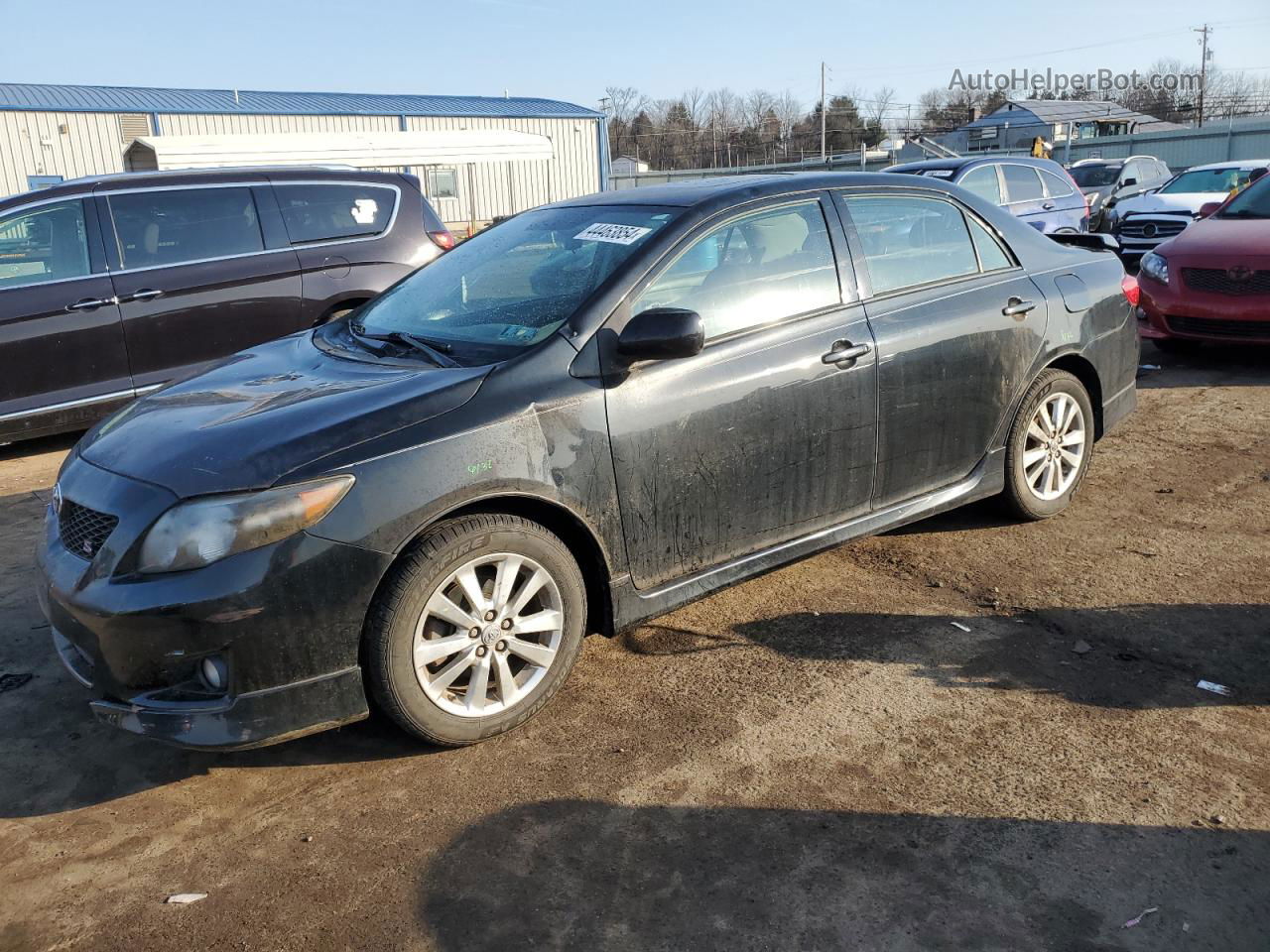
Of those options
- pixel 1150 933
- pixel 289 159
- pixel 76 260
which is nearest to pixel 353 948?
pixel 1150 933

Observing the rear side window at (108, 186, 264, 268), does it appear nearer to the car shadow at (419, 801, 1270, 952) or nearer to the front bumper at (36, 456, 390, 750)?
the front bumper at (36, 456, 390, 750)

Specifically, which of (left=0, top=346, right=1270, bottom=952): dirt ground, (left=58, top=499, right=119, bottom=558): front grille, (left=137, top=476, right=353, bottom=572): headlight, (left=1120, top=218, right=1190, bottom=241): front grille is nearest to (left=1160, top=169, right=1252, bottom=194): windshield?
(left=1120, top=218, right=1190, bottom=241): front grille

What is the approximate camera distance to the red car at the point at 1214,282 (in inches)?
308

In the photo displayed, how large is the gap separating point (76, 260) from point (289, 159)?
1440 cm

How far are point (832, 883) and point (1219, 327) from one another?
23.9 feet

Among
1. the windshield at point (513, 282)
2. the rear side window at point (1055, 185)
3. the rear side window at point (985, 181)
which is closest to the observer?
the windshield at point (513, 282)

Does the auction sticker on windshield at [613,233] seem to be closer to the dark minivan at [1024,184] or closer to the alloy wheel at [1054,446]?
the alloy wheel at [1054,446]

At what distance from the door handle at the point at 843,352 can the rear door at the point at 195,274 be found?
4.96 meters

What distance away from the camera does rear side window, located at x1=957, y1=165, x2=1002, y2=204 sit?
39.0 ft

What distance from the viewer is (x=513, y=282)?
3.94m

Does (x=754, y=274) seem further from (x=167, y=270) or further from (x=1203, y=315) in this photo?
(x=1203, y=315)

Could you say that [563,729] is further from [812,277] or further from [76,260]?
[76,260]

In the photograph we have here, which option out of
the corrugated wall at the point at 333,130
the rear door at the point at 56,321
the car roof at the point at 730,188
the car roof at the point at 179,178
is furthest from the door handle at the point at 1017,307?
the corrugated wall at the point at 333,130

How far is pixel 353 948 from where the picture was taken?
2.40 m
